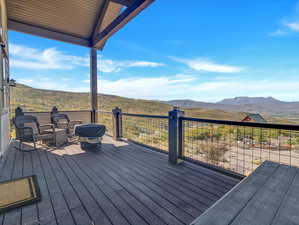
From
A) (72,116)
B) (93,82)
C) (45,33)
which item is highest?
(45,33)

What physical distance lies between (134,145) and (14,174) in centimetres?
252

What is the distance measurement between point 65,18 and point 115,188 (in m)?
5.46

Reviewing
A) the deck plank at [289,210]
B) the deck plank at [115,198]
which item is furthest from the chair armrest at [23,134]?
the deck plank at [289,210]

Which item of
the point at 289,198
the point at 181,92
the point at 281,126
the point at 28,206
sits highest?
the point at 181,92

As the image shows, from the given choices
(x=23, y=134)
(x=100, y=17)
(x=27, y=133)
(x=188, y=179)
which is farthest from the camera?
(x=100, y=17)

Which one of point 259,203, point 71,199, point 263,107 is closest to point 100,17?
point 71,199

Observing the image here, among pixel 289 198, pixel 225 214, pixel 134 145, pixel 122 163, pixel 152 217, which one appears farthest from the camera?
pixel 134 145

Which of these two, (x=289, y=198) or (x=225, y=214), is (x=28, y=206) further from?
(x=289, y=198)

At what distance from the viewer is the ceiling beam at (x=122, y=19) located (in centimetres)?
362

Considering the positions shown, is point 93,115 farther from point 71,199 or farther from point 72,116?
point 71,199

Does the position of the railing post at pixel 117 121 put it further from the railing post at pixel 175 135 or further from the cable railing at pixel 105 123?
the railing post at pixel 175 135

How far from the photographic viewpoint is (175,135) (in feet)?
9.91

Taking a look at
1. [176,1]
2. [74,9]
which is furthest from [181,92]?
[74,9]

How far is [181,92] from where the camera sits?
26.2 m
